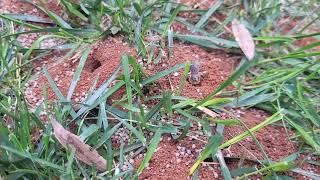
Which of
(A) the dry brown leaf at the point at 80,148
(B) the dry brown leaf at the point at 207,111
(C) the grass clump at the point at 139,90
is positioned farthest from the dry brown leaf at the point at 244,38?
(A) the dry brown leaf at the point at 80,148

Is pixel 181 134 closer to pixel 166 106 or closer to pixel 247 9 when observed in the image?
pixel 166 106

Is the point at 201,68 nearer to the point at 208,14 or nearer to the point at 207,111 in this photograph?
the point at 207,111

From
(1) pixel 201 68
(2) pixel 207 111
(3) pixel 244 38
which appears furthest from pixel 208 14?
(2) pixel 207 111

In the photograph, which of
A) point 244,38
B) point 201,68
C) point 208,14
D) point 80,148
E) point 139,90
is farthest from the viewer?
point 208,14

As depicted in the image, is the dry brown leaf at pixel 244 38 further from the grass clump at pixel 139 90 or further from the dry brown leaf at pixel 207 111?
the dry brown leaf at pixel 207 111

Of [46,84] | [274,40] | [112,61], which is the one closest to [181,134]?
[112,61]

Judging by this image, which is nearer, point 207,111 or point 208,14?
point 207,111

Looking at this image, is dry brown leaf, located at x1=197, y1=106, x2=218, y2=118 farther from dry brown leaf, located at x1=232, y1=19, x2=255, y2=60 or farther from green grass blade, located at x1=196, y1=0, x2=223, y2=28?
green grass blade, located at x1=196, y1=0, x2=223, y2=28
